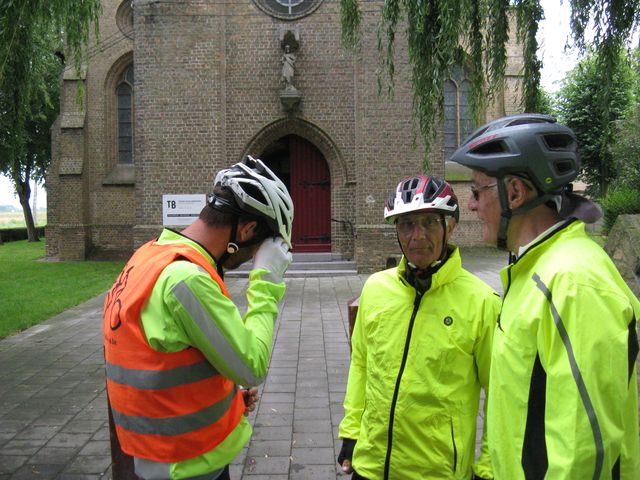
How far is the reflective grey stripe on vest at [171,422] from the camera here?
1732 mm

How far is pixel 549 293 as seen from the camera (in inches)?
49.5

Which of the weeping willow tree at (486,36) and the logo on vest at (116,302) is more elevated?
the weeping willow tree at (486,36)

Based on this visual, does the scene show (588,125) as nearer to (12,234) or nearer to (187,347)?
(187,347)

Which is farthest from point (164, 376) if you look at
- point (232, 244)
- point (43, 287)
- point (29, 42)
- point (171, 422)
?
point (43, 287)

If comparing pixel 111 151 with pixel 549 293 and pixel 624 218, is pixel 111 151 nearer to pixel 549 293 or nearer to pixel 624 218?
pixel 624 218

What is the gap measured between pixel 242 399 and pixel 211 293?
0.61 m

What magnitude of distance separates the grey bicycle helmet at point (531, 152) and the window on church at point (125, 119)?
20.2m

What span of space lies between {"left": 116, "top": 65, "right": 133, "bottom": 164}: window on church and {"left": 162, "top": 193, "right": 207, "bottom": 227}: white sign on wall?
7.29 m

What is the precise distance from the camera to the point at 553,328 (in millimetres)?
1227

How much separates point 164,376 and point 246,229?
1.94 feet

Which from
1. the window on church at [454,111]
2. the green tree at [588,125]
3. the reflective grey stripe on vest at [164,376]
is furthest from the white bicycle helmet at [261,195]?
the green tree at [588,125]

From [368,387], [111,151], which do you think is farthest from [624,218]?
[111,151]

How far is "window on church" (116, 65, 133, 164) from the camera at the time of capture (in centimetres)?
2019

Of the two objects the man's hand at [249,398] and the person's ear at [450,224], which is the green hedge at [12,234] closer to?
the man's hand at [249,398]
